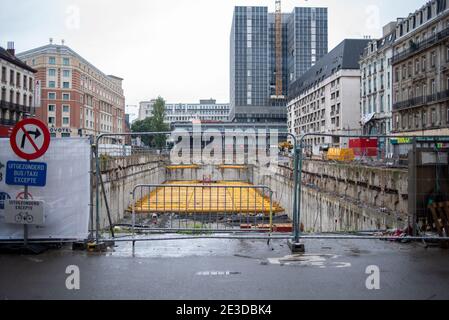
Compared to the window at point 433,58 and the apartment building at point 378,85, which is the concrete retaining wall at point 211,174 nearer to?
the apartment building at point 378,85

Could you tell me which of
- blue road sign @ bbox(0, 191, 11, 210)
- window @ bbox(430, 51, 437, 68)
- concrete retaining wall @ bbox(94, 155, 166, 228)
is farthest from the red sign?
window @ bbox(430, 51, 437, 68)

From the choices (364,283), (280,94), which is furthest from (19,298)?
(280,94)

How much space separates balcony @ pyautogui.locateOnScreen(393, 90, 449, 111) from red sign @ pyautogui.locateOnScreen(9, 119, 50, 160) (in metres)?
42.0

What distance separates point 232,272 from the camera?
6.99 m

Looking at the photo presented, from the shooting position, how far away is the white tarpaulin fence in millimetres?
8273

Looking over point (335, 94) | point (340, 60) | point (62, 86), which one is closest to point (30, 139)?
point (62, 86)

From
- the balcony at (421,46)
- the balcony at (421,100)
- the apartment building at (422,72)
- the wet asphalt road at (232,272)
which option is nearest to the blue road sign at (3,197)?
the wet asphalt road at (232,272)

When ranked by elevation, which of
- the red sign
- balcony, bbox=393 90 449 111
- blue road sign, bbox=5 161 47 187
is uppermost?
balcony, bbox=393 90 449 111

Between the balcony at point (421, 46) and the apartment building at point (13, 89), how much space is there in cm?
4032

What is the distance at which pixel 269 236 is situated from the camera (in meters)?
9.16

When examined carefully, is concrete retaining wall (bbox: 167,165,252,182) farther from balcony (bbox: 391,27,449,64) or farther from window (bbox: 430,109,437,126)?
balcony (bbox: 391,27,449,64)

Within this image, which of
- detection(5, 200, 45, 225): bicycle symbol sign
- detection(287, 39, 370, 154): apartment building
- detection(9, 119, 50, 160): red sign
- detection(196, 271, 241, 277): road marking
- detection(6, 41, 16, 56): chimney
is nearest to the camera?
detection(196, 271, 241, 277): road marking

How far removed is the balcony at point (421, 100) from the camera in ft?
141
